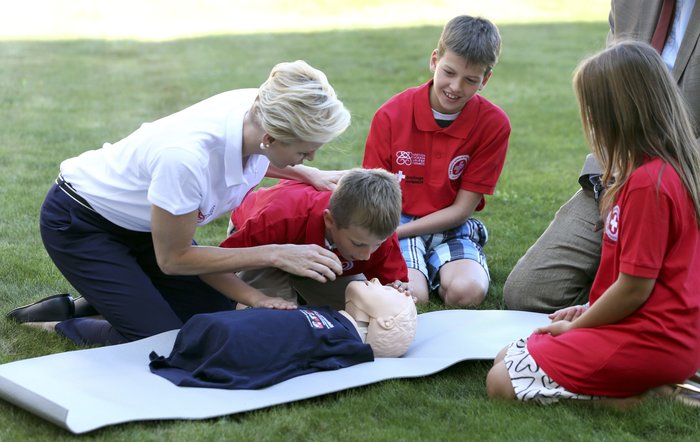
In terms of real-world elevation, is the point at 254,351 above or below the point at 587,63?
below

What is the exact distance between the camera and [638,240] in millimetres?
2957

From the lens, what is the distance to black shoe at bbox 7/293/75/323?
3.95 m

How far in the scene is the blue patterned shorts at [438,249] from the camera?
15.2ft

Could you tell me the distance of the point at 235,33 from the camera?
46.3ft

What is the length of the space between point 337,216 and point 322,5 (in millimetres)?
14459

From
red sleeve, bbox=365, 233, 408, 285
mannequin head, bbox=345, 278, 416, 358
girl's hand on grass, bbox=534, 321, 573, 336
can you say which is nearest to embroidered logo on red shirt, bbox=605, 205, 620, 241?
girl's hand on grass, bbox=534, 321, 573, 336

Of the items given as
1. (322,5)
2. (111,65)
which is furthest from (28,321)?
(322,5)

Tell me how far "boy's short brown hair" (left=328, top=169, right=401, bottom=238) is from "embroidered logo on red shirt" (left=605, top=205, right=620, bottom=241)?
79 cm

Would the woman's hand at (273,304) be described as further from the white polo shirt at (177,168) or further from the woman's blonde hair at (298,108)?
the woman's blonde hair at (298,108)

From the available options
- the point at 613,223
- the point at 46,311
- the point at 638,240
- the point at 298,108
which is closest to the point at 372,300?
the point at 298,108

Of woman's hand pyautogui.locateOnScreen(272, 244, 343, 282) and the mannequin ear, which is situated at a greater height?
woman's hand pyautogui.locateOnScreen(272, 244, 343, 282)

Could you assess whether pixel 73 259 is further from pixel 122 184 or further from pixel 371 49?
pixel 371 49

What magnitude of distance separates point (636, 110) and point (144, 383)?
183 centimetres

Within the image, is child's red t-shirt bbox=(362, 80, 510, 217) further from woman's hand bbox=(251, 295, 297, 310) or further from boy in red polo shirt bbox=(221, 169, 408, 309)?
woman's hand bbox=(251, 295, 297, 310)
